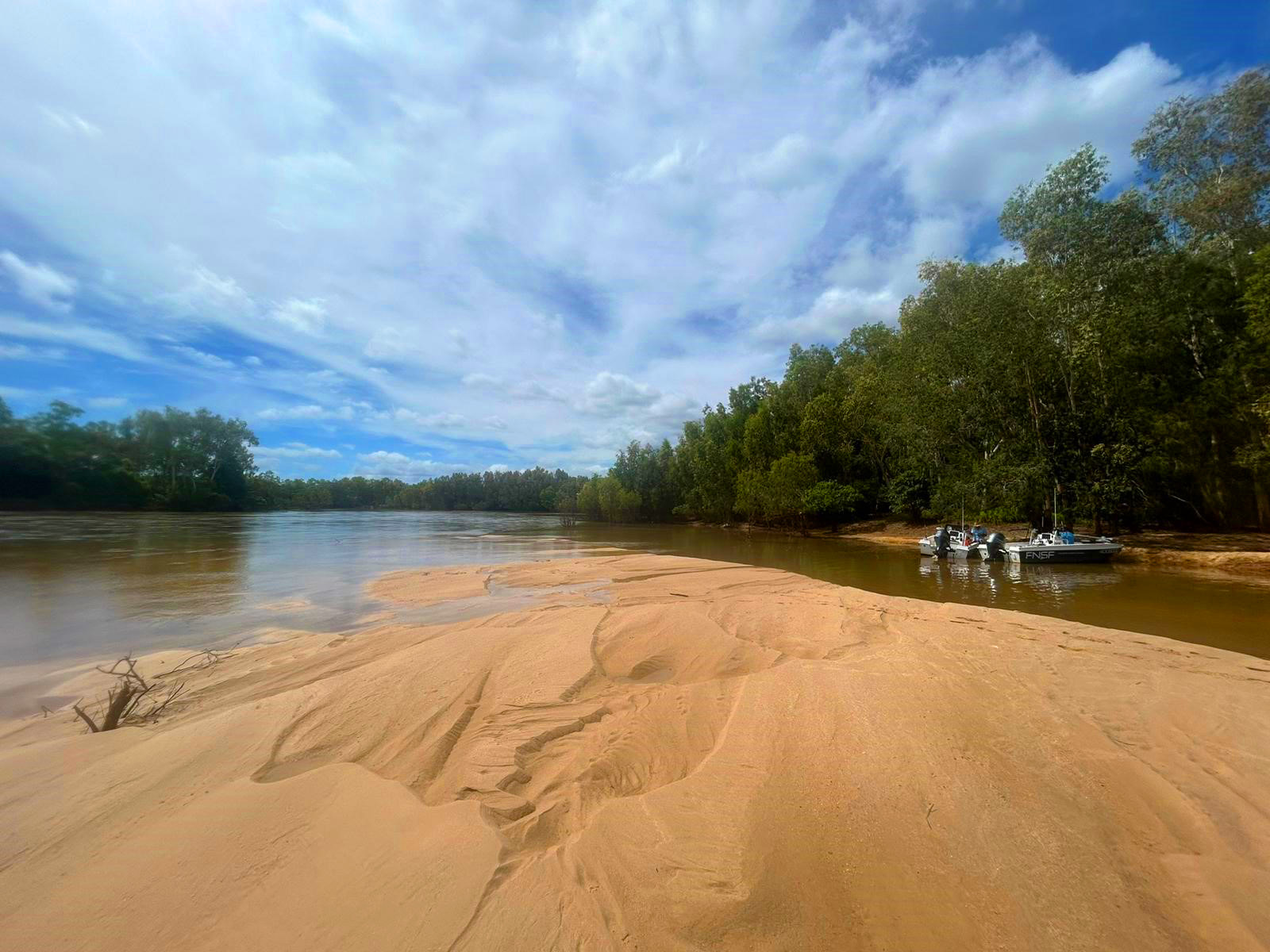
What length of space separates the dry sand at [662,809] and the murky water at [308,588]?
379 cm

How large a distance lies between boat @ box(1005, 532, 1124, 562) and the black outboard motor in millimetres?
629

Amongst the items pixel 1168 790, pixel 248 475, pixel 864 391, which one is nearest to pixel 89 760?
pixel 1168 790

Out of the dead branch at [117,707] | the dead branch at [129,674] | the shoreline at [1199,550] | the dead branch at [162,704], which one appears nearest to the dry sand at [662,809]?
the dead branch at [162,704]

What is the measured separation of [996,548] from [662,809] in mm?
22597

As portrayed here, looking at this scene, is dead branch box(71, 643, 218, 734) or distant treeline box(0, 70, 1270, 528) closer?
dead branch box(71, 643, 218, 734)

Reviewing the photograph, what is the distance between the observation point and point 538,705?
487cm

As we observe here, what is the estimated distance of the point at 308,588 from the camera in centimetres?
1374

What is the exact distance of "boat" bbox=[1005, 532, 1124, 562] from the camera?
61.1 ft

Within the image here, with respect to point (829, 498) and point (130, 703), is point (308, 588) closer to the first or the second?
point (130, 703)

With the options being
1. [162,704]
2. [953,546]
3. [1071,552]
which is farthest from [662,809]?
[953,546]

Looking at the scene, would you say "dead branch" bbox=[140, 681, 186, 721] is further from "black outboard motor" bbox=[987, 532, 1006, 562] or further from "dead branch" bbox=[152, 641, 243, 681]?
"black outboard motor" bbox=[987, 532, 1006, 562]

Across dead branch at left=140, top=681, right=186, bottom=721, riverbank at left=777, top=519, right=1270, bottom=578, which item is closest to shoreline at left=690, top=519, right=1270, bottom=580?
riverbank at left=777, top=519, right=1270, bottom=578

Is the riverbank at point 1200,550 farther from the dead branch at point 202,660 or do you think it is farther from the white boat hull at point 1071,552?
the dead branch at point 202,660

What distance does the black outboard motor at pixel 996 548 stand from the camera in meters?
20.5
